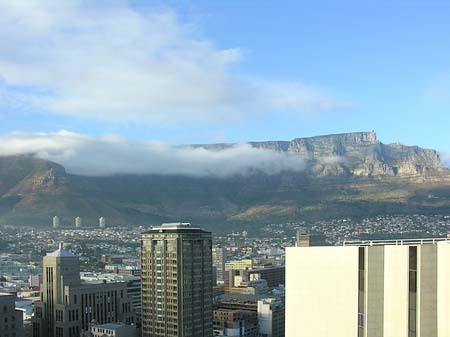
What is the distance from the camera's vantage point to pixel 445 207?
156125 millimetres

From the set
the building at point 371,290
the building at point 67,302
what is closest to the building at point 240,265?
the building at point 67,302

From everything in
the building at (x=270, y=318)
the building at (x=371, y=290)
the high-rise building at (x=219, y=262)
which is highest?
the building at (x=371, y=290)

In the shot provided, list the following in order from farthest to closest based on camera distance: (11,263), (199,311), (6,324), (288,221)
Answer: (288,221)
(11,263)
(199,311)
(6,324)

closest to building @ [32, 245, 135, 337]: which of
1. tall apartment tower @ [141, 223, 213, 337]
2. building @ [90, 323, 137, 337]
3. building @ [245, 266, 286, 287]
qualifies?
building @ [90, 323, 137, 337]

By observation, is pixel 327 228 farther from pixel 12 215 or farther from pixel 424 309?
pixel 424 309

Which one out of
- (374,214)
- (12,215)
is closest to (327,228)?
(374,214)

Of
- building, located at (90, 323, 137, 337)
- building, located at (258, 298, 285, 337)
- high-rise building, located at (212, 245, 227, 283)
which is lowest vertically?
high-rise building, located at (212, 245, 227, 283)

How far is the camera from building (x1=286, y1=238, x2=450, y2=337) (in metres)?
8.20

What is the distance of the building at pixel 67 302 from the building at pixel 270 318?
724 inches

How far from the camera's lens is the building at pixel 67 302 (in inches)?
1849

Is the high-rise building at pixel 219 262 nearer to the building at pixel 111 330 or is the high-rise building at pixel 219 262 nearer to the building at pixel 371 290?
the building at pixel 111 330

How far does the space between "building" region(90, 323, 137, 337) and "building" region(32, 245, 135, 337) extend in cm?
305

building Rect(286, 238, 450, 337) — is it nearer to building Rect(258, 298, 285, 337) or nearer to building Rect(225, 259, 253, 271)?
building Rect(258, 298, 285, 337)

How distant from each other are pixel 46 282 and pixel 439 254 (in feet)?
146
